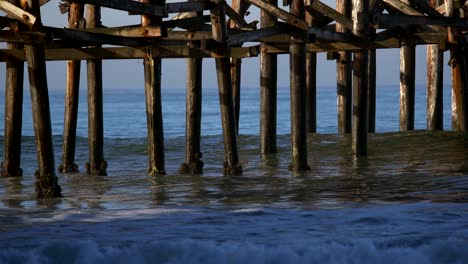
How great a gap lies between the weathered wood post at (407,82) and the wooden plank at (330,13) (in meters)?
3.57

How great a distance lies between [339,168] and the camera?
14.2 metres

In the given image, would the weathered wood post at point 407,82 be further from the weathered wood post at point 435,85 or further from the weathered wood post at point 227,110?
the weathered wood post at point 227,110

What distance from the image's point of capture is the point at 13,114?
44.2ft

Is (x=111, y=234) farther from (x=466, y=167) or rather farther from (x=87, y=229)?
(x=466, y=167)

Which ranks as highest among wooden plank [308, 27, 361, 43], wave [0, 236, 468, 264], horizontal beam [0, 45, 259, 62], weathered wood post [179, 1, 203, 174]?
wooden plank [308, 27, 361, 43]

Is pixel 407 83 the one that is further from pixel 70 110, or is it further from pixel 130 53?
pixel 130 53

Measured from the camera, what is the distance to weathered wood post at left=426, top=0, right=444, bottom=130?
1806 centimetres

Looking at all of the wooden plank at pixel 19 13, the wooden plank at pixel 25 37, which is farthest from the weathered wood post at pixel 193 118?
the wooden plank at pixel 19 13

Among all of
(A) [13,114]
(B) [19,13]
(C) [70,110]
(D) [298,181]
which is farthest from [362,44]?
(B) [19,13]

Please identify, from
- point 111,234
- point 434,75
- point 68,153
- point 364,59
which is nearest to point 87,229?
point 111,234

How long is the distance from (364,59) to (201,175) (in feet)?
9.53

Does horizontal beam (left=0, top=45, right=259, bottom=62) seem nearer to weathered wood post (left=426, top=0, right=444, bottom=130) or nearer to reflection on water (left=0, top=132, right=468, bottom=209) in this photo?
reflection on water (left=0, top=132, right=468, bottom=209)

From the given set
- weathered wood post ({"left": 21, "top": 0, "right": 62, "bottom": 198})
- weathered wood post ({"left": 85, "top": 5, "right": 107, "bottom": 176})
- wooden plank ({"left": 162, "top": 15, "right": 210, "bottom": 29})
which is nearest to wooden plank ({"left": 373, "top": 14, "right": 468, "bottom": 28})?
wooden plank ({"left": 162, "top": 15, "right": 210, "bottom": 29})

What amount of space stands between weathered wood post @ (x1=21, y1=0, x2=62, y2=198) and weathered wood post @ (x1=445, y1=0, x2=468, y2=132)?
669 centimetres
